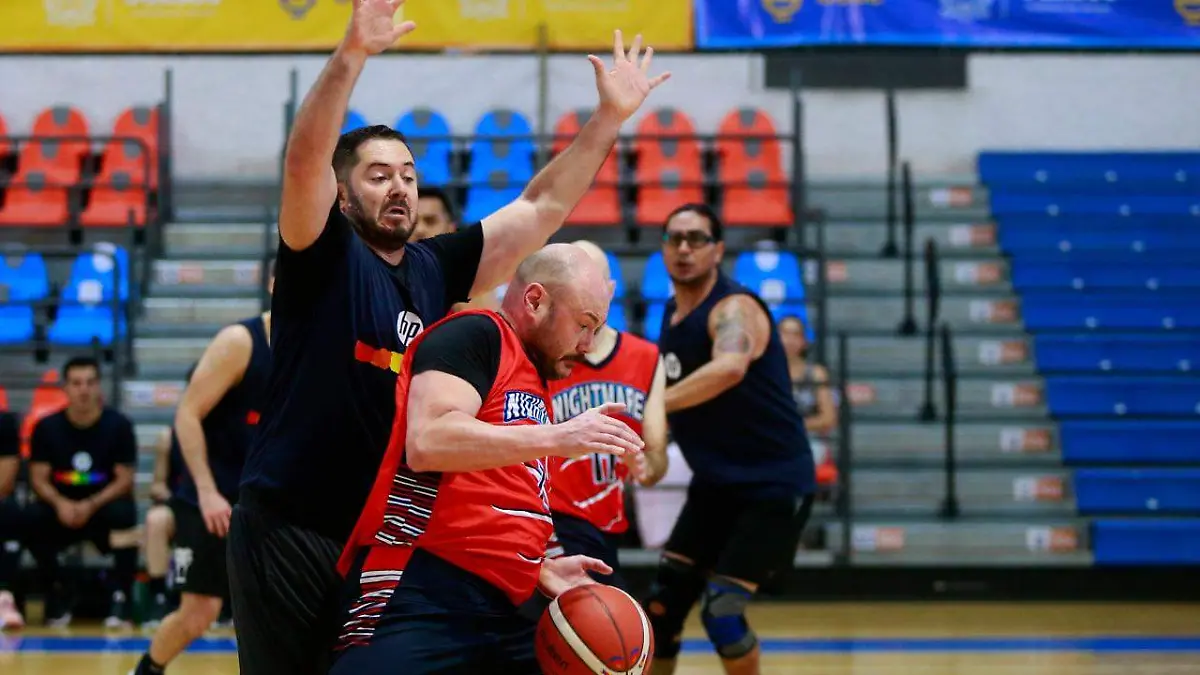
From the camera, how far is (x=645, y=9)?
12633 millimetres

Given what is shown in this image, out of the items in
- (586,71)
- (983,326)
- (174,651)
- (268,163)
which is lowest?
(174,651)

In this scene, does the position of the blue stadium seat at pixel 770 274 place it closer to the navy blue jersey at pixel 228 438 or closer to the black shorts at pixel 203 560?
the navy blue jersey at pixel 228 438

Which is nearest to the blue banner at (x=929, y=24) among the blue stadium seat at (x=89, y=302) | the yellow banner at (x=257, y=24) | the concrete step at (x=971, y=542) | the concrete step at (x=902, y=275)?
the yellow banner at (x=257, y=24)

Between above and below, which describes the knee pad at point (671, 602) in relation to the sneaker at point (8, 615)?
above

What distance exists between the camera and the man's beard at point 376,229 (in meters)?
3.69

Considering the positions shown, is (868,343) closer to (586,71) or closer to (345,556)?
(586,71)

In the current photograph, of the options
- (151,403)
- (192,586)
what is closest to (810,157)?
(151,403)

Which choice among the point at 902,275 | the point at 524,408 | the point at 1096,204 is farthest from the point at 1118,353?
the point at 524,408

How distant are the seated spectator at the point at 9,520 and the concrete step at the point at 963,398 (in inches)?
240

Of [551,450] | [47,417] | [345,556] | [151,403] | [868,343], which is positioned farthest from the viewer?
[868,343]

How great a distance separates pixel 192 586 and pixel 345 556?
2.87 metres

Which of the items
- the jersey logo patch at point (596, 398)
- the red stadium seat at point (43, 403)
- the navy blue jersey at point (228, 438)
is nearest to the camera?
the jersey logo patch at point (596, 398)

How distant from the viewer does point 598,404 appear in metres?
5.39

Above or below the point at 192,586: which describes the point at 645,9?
above
